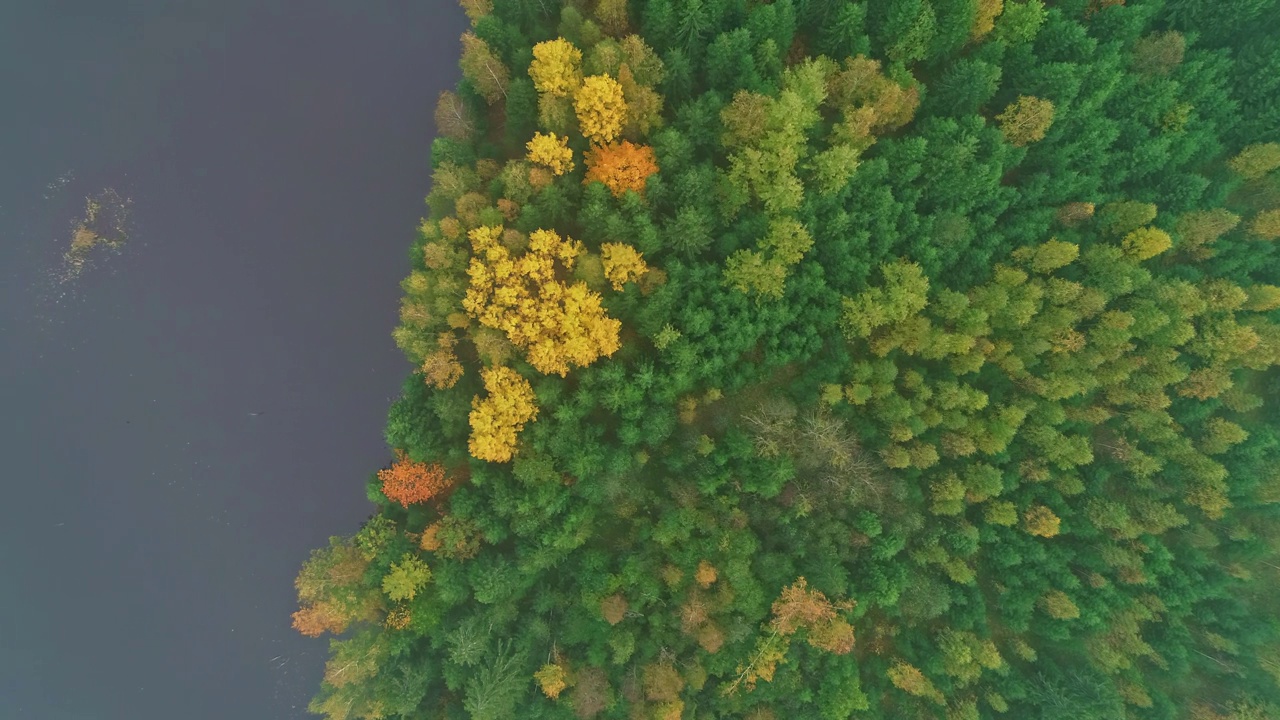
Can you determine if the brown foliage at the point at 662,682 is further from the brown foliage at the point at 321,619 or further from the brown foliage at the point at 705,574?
the brown foliage at the point at 321,619

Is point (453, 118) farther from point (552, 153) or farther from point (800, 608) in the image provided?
point (800, 608)

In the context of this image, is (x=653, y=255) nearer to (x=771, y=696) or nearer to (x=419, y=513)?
(x=419, y=513)

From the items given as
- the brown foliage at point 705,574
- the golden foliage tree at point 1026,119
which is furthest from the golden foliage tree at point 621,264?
the golden foliage tree at point 1026,119

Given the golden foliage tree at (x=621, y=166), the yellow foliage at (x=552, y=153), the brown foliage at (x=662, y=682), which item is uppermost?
the yellow foliage at (x=552, y=153)

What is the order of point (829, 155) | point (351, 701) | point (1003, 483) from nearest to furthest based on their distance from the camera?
point (829, 155) → point (351, 701) → point (1003, 483)

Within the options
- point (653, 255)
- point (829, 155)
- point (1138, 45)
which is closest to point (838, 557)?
point (653, 255)

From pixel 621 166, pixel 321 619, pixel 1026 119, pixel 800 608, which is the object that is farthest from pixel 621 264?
pixel 321 619

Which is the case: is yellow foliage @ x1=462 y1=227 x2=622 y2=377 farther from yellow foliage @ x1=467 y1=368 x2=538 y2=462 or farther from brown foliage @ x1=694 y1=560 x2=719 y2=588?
brown foliage @ x1=694 y1=560 x2=719 y2=588
